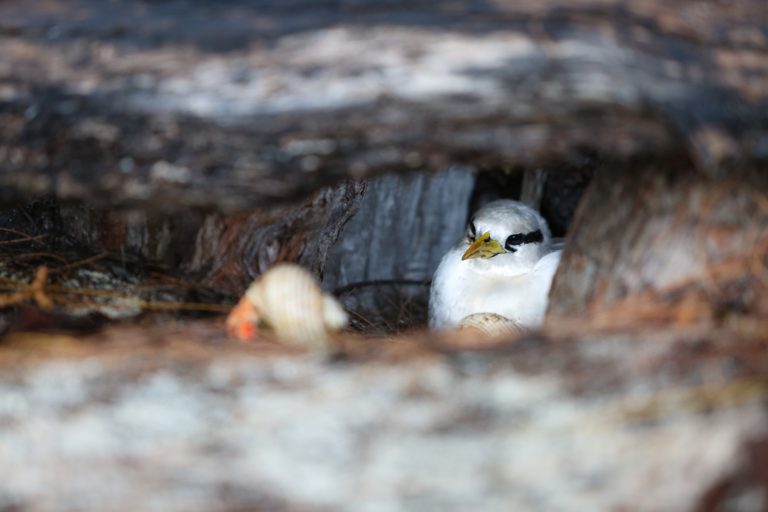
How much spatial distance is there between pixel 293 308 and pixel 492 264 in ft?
4.38

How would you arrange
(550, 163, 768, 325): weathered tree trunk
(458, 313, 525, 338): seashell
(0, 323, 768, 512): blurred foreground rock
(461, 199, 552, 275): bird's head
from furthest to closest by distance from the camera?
(461, 199, 552, 275): bird's head, (458, 313, 525, 338): seashell, (550, 163, 768, 325): weathered tree trunk, (0, 323, 768, 512): blurred foreground rock

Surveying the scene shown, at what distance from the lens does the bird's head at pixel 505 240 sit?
2.93 meters

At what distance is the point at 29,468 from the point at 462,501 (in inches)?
27.1

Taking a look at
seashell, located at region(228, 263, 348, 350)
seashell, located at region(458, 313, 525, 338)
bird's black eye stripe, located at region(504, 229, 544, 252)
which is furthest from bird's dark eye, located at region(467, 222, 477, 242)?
seashell, located at region(228, 263, 348, 350)

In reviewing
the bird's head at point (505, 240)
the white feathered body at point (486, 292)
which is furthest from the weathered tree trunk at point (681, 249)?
the bird's head at point (505, 240)

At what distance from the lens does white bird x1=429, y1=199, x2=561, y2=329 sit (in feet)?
9.23

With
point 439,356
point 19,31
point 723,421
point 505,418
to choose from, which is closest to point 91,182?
point 19,31

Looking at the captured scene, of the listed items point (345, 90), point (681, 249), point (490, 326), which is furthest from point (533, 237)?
point (345, 90)

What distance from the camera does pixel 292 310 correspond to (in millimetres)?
1739

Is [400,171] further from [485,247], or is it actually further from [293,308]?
[485,247]

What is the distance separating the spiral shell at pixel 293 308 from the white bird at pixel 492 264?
104 centimetres

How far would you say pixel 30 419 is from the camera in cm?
159

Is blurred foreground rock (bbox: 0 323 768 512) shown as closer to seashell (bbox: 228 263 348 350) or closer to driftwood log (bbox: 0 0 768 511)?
driftwood log (bbox: 0 0 768 511)

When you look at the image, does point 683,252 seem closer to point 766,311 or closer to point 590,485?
point 766,311
